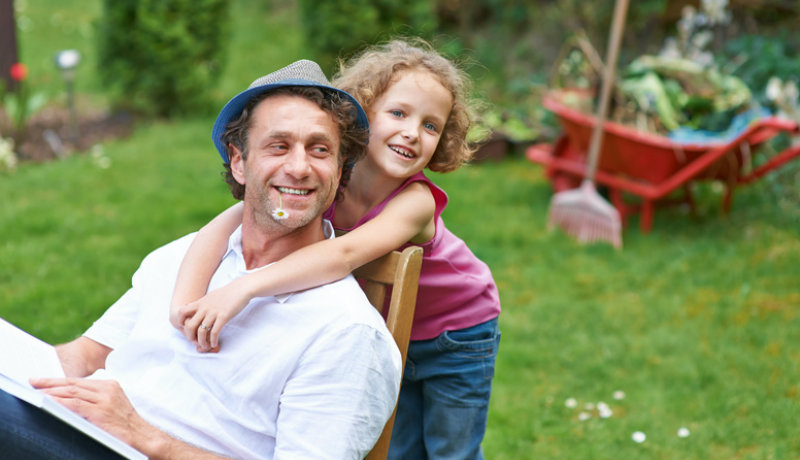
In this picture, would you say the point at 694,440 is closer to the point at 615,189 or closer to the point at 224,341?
the point at 224,341

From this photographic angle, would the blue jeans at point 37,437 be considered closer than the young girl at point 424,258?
Yes

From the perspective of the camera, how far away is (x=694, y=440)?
3344mm

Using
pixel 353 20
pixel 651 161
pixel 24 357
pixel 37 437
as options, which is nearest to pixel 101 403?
pixel 37 437

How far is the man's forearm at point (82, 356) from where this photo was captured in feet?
6.78

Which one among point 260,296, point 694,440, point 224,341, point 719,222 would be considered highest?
point 260,296

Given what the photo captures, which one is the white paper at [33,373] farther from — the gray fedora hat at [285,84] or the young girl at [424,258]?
the gray fedora hat at [285,84]

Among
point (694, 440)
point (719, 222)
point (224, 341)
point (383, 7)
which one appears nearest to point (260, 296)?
point (224, 341)

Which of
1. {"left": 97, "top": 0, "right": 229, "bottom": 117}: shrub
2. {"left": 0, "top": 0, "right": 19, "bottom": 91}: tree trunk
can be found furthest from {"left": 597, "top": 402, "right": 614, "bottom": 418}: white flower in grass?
{"left": 0, "top": 0, "right": 19, "bottom": 91}: tree trunk

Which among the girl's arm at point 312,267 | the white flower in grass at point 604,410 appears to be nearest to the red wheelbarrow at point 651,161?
the white flower in grass at point 604,410

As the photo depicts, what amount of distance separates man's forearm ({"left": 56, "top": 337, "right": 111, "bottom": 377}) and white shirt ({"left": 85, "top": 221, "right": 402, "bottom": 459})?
182 millimetres

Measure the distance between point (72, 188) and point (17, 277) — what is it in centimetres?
161


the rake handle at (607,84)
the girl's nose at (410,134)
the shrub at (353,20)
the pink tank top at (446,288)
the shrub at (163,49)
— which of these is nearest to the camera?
the girl's nose at (410,134)

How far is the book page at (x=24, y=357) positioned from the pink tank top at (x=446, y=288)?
37.2 inches

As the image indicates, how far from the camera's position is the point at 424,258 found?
226 centimetres
